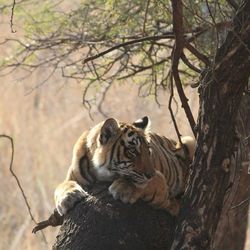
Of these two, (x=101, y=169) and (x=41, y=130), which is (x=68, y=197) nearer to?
(x=101, y=169)

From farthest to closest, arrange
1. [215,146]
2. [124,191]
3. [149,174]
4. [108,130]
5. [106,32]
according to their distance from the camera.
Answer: [106,32]
[108,130]
[149,174]
[124,191]
[215,146]

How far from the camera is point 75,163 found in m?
5.14

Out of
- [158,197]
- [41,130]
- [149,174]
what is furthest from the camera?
[41,130]

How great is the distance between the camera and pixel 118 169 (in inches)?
194

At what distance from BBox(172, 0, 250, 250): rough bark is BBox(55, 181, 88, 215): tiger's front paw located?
800 millimetres

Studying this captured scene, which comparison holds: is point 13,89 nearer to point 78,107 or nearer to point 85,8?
point 78,107

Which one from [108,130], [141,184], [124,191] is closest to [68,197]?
[124,191]

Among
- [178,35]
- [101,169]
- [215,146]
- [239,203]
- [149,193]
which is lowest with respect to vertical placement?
[239,203]

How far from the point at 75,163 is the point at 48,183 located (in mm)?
7075

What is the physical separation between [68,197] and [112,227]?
0.42 m

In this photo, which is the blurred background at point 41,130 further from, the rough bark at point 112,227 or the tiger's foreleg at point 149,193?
the rough bark at point 112,227

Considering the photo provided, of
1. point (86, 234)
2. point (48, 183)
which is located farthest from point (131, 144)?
point (48, 183)

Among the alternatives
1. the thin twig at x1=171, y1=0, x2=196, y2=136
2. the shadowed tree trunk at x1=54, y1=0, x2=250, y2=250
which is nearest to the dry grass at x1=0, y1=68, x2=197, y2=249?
the thin twig at x1=171, y1=0, x2=196, y2=136

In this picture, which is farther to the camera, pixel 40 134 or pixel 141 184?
pixel 40 134
